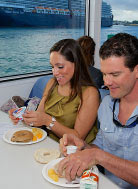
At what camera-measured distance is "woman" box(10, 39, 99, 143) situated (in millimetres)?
1608

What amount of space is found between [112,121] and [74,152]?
0.33 m

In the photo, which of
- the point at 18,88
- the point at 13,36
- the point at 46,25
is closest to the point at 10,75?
the point at 18,88

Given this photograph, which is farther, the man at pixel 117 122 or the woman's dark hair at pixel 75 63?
the woman's dark hair at pixel 75 63

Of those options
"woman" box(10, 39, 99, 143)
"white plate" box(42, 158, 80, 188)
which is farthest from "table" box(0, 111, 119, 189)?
"woman" box(10, 39, 99, 143)

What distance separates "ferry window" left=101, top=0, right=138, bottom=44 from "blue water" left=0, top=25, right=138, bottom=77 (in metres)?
0.75

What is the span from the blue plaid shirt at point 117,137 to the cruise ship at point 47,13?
205cm

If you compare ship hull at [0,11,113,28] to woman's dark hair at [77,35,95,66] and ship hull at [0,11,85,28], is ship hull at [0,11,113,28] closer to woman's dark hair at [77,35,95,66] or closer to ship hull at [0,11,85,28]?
ship hull at [0,11,85,28]

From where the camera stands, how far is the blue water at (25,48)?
2879 mm

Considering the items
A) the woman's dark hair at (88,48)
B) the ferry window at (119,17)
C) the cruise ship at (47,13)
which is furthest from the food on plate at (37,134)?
the ferry window at (119,17)

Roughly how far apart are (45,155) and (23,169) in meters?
0.16

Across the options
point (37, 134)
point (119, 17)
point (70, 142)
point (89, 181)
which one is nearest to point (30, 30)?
point (119, 17)

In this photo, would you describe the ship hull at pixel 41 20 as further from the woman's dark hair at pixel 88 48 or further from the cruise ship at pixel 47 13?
the woman's dark hair at pixel 88 48

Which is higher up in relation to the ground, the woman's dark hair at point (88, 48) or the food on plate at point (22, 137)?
the woman's dark hair at point (88, 48)

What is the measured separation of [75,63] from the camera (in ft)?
5.61
